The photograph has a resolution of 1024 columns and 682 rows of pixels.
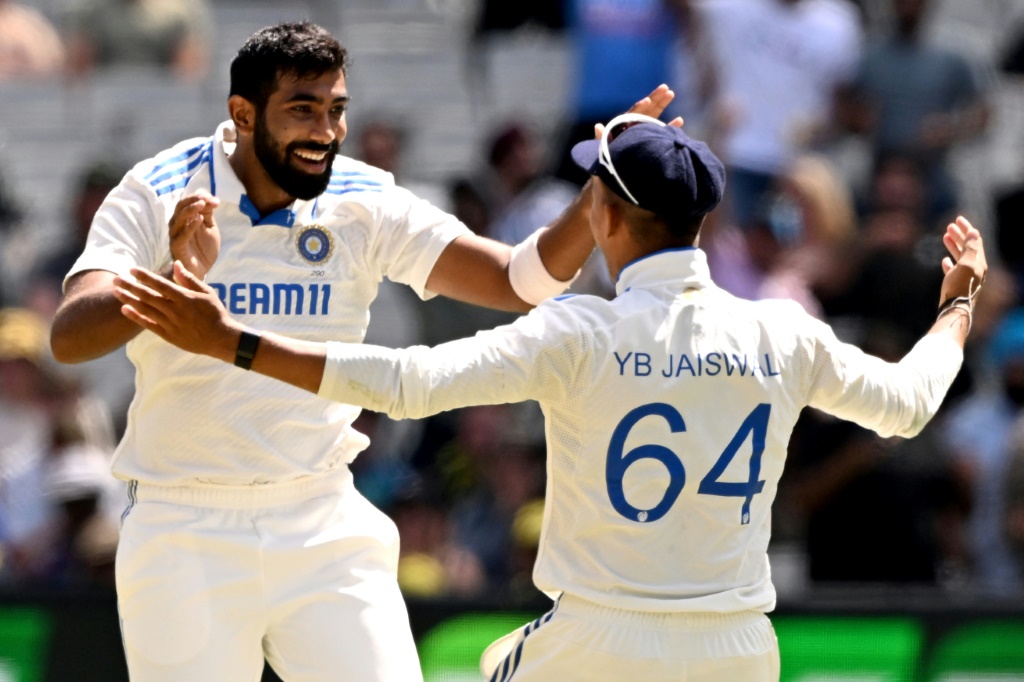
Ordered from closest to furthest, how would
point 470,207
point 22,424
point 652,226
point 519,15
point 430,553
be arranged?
point 652,226 → point 430,553 → point 22,424 → point 470,207 → point 519,15

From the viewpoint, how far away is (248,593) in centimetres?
438

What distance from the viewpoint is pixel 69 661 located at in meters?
6.73

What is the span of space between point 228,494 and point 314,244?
711 mm

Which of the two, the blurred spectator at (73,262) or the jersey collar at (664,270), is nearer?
the jersey collar at (664,270)

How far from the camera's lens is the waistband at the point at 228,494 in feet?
14.5

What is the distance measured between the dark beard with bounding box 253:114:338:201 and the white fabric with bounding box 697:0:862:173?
16.7 ft

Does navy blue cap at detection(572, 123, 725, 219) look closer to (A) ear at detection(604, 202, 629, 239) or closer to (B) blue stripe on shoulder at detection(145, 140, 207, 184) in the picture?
(A) ear at detection(604, 202, 629, 239)

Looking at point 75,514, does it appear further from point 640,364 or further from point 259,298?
point 640,364

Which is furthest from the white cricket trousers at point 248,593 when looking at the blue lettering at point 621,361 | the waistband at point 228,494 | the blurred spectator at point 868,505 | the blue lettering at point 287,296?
the blurred spectator at point 868,505

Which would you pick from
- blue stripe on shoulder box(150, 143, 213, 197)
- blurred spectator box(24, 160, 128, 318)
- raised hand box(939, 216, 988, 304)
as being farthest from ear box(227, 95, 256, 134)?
blurred spectator box(24, 160, 128, 318)

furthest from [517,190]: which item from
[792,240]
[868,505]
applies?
[868,505]

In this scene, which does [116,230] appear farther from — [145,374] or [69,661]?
[69,661]

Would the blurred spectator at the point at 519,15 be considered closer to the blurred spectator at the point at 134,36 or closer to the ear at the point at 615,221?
the blurred spectator at the point at 134,36

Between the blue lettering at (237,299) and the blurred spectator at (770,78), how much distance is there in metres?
5.16
